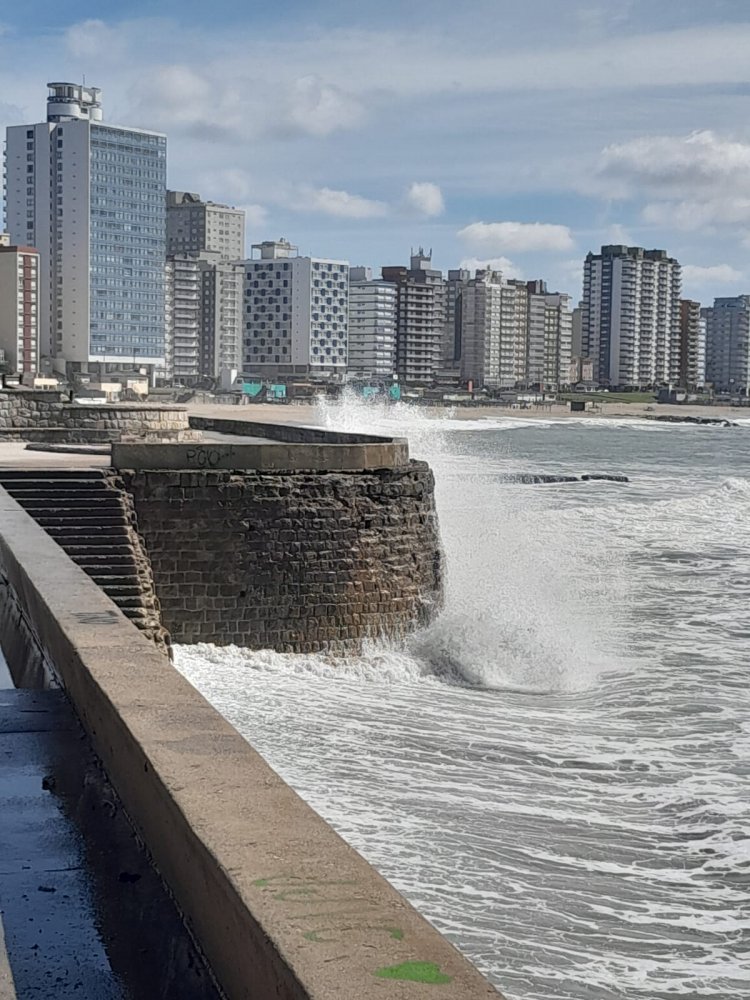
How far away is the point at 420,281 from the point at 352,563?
182m

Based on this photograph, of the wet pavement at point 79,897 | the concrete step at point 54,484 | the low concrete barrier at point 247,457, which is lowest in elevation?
the wet pavement at point 79,897

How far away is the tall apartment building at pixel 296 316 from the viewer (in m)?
180

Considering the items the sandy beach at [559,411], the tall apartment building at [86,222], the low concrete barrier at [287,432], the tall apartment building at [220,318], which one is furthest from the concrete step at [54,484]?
the tall apartment building at [220,318]

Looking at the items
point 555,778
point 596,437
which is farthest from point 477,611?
point 596,437

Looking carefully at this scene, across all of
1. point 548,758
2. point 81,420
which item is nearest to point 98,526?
point 548,758

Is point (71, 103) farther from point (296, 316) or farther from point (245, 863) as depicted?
point (245, 863)

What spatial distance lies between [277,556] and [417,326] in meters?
177

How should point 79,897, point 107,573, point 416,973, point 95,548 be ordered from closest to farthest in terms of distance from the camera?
point 416,973 → point 79,897 → point 107,573 → point 95,548

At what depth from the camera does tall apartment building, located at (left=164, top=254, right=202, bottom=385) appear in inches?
6845

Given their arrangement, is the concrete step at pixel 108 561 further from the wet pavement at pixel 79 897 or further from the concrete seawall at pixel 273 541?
the wet pavement at pixel 79 897

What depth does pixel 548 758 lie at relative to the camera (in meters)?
10.9

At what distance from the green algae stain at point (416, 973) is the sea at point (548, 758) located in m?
3.60

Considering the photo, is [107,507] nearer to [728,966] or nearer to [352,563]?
[352,563]

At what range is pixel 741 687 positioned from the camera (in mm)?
14289
